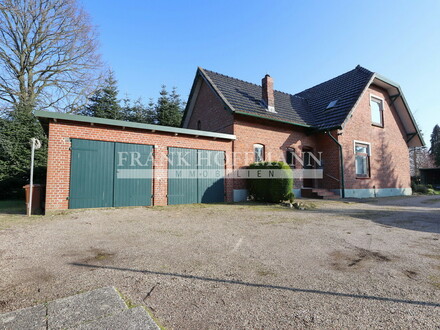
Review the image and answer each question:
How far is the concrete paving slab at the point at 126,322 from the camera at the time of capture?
1495mm

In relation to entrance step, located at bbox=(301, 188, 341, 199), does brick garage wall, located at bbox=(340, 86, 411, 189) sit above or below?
above

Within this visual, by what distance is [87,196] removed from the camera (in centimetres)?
718

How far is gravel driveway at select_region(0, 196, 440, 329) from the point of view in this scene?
68.4 inches

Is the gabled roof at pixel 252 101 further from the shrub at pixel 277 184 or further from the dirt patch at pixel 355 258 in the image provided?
the dirt patch at pixel 355 258

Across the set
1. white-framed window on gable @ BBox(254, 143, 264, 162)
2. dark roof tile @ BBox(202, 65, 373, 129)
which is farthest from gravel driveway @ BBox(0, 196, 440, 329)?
dark roof tile @ BBox(202, 65, 373, 129)

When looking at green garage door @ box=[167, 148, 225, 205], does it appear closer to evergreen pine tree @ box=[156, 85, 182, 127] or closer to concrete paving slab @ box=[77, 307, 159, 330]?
concrete paving slab @ box=[77, 307, 159, 330]

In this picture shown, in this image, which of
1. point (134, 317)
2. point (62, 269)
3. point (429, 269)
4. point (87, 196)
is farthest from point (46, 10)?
point (429, 269)

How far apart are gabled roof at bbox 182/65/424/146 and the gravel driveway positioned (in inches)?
297

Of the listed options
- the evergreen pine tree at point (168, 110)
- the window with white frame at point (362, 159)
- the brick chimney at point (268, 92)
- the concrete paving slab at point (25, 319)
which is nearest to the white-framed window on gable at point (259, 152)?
the brick chimney at point (268, 92)

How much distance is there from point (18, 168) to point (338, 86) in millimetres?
19132

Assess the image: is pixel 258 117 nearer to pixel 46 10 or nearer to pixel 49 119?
pixel 49 119

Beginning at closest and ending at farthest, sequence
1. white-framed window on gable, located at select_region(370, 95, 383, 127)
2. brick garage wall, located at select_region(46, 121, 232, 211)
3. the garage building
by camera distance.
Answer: brick garage wall, located at select_region(46, 121, 232, 211), the garage building, white-framed window on gable, located at select_region(370, 95, 383, 127)

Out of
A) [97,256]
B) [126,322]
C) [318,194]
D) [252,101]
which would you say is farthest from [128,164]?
[318,194]

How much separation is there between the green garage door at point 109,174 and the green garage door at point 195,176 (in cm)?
95
